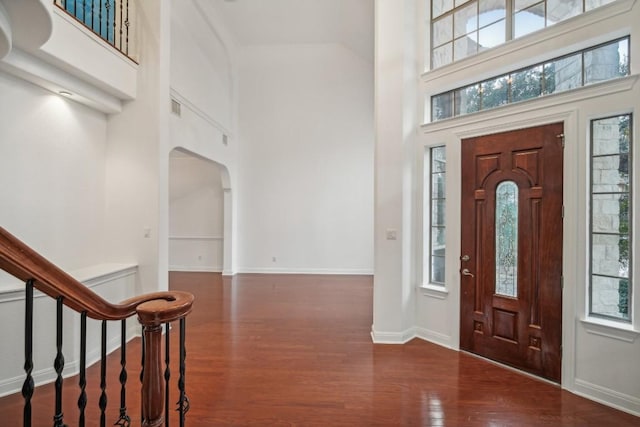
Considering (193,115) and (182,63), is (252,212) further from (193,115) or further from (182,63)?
(182,63)

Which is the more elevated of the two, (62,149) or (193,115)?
(193,115)

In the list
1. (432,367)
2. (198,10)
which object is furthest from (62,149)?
(432,367)

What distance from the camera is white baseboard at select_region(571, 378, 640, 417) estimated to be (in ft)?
7.57

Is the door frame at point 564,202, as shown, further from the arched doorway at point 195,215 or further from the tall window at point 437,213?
the arched doorway at point 195,215

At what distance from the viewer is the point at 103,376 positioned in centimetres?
122

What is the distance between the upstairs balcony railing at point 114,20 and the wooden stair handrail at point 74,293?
3.47 m

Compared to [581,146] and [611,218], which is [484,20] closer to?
[581,146]

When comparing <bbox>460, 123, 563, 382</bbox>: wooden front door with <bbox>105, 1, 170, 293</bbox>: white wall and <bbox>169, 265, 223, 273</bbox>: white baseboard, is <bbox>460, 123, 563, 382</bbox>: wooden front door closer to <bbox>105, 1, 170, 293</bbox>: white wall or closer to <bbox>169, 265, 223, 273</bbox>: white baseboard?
<bbox>105, 1, 170, 293</bbox>: white wall

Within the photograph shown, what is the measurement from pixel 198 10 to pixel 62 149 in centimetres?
371

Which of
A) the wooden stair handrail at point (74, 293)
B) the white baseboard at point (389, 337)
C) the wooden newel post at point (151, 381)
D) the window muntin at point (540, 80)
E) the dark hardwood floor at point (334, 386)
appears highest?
the window muntin at point (540, 80)

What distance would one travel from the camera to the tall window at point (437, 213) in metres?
3.56

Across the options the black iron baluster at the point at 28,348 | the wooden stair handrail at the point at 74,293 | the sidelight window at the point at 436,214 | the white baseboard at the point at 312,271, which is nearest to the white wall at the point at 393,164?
the sidelight window at the point at 436,214

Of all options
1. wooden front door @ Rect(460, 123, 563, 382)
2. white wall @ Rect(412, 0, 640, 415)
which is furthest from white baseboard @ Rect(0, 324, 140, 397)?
white wall @ Rect(412, 0, 640, 415)

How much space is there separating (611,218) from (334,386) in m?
2.68
